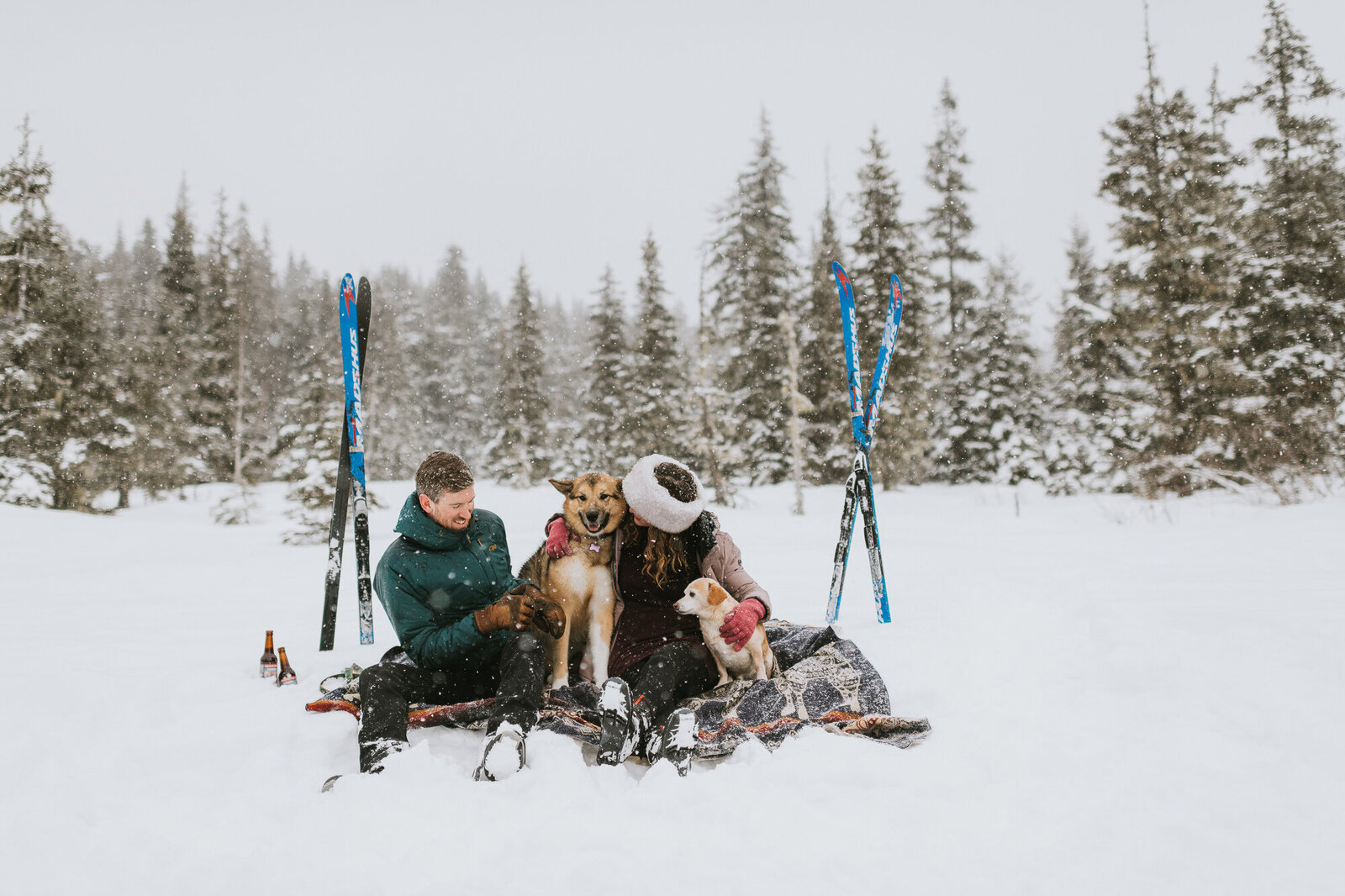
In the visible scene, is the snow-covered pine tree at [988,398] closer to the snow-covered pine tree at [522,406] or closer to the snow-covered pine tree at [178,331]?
the snow-covered pine tree at [522,406]

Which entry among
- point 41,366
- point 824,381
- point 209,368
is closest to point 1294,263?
point 824,381

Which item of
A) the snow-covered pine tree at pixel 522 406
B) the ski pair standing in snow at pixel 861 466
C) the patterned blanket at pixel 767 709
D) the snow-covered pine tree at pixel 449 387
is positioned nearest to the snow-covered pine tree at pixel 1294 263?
the ski pair standing in snow at pixel 861 466

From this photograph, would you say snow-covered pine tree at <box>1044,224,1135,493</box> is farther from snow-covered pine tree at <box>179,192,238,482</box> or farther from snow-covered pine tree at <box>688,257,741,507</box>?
snow-covered pine tree at <box>179,192,238,482</box>

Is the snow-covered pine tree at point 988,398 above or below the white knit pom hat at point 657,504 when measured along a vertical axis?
above

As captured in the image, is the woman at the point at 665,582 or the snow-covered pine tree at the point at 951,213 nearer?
the woman at the point at 665,582

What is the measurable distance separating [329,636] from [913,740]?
350cm

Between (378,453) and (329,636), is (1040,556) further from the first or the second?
(378,453)

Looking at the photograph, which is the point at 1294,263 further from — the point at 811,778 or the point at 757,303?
the point at 811,778

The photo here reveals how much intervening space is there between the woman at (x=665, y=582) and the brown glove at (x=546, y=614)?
30cm

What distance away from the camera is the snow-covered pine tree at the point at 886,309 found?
18578 mm

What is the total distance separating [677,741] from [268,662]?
Result: 2498 millimetres

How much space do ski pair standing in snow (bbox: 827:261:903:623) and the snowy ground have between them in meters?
0.30

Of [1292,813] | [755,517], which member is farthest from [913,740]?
[755,517]

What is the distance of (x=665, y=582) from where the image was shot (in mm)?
3643
